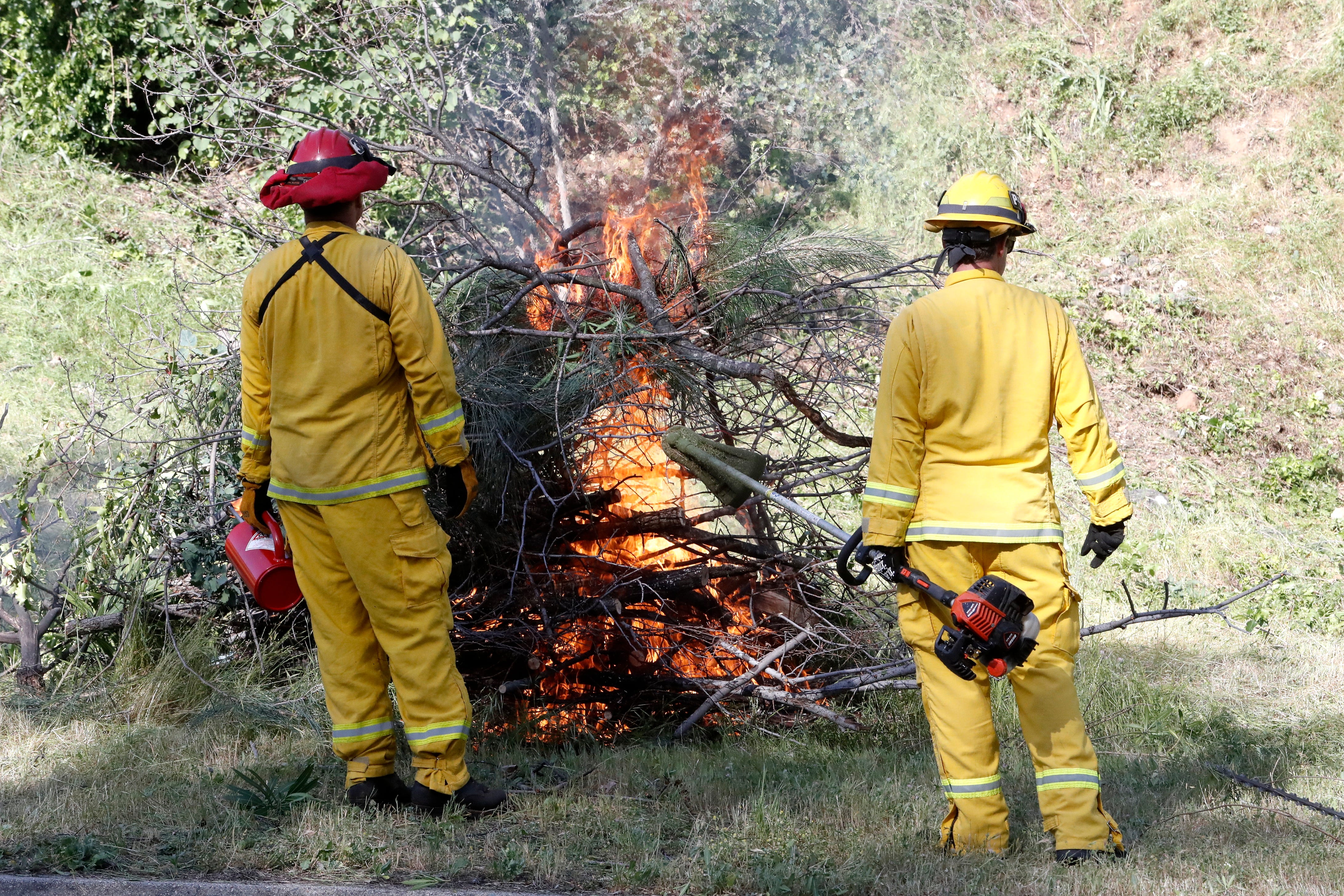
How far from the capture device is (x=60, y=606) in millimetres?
5141

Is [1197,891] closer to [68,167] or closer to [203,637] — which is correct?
[203,637]

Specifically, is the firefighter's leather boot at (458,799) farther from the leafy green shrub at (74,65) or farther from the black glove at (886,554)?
the leafy green shrub at (74,65)

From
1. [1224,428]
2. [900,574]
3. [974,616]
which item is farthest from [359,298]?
[1224,428]

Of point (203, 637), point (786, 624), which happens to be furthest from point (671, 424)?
point (203, 637)

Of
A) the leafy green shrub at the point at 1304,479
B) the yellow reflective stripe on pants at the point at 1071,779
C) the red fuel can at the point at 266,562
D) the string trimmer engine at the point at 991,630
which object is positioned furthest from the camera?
the leafy green shrub at the point at 1304,479

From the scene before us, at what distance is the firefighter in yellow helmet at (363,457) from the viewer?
3.47 meters

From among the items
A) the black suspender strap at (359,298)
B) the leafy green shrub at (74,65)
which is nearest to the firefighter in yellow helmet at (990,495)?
the black suspender strap at (359,298)

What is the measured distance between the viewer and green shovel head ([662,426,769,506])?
4.39 meters

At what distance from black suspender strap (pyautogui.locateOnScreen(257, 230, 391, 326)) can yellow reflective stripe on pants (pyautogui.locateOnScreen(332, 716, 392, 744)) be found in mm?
1268

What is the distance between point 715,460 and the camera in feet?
Answer: 14.3

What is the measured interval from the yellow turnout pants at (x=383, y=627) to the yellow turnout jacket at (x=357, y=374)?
10 cm

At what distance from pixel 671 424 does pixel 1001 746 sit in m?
1.88

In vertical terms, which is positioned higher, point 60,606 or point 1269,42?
point 1269,42

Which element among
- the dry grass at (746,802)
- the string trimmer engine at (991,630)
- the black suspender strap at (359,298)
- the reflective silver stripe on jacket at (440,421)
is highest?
Result: the black suspender strap at (359,298)
